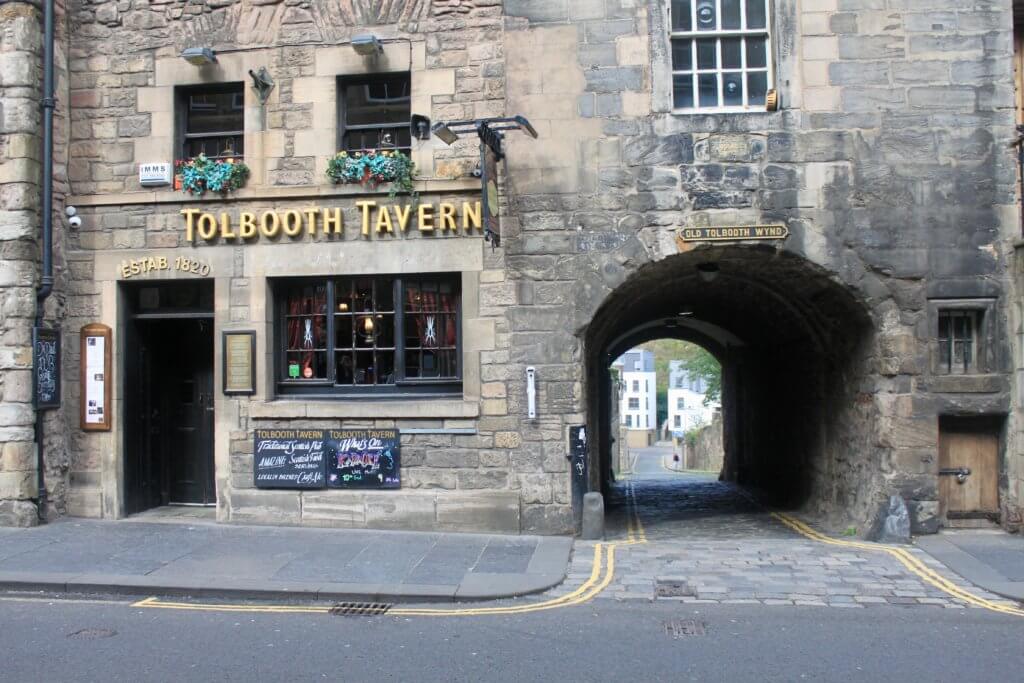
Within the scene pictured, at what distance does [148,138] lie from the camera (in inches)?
443

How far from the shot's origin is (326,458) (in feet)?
35.1

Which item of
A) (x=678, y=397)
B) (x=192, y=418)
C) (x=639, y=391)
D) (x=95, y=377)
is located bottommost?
(x=678, y=397)

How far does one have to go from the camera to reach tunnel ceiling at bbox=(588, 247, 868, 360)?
10.5m

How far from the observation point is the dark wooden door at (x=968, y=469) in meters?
10.3

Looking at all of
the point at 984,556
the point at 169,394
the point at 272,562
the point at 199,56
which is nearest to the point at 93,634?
the point at 272,562

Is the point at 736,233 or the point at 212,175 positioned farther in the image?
the point at 212,175

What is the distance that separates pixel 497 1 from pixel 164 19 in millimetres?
4509

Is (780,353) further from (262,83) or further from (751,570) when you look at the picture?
(262,83)

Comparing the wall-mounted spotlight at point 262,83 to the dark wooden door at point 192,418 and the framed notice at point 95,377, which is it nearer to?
the dark wooden door at point 192,418

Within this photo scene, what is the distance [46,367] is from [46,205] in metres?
2.06

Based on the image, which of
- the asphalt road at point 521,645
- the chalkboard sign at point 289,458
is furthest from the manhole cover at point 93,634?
the chalkboard sign at point 289,458

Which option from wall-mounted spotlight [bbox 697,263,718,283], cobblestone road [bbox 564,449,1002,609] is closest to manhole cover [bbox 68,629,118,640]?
cobblestone road [bbox 564,449,1002,609]

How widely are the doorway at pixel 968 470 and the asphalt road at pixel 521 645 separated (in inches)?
133

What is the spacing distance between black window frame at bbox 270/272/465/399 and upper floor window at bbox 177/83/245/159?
203 centimetres
